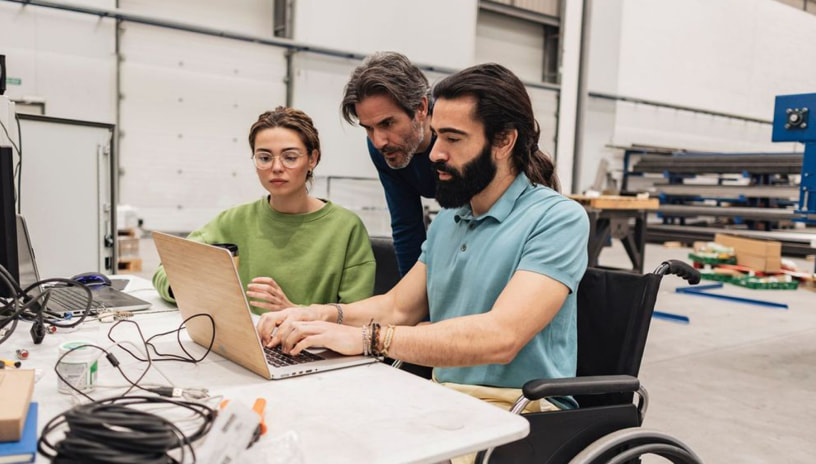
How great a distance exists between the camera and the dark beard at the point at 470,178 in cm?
138

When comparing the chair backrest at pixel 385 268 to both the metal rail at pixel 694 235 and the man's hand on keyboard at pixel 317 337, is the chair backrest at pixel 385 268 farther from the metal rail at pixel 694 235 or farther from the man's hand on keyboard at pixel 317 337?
the metal rail at pixel 694 235

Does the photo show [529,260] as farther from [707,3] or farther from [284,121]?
[707,3]

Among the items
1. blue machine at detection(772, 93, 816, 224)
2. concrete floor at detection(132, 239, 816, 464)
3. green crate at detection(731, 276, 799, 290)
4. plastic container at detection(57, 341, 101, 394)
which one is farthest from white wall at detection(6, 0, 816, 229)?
plastic container at detection(57, 341, 101, 394)

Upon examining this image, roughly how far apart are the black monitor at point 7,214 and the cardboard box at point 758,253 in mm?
6356

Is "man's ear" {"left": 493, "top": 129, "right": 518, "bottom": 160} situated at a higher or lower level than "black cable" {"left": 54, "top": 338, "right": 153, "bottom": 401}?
higher

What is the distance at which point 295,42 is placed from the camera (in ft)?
26.7

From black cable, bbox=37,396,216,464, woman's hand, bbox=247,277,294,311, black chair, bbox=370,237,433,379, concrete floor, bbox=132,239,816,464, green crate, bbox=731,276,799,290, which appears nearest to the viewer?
black cable, bbox=37,396,216,464

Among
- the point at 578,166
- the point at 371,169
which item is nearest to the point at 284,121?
the point at 578,166

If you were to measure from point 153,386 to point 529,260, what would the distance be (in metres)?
0.71

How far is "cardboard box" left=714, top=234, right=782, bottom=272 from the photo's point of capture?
612cm

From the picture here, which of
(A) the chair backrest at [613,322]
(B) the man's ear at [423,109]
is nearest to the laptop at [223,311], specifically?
(A) the chair backrest at [613,322]

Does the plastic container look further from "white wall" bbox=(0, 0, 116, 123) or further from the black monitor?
"white wall" bbox=(0, 0, 116, 123)

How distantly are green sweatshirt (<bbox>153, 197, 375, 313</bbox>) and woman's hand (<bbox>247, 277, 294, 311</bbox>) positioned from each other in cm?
25

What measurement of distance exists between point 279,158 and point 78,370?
94 cm
